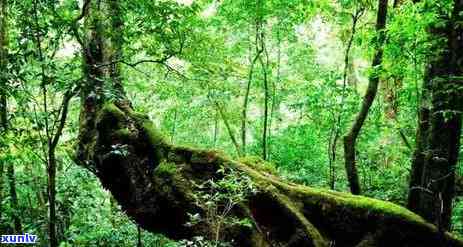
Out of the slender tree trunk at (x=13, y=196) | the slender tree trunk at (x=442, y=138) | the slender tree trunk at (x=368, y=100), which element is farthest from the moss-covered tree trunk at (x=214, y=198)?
the slender tree trunk at (x=13, y=196)

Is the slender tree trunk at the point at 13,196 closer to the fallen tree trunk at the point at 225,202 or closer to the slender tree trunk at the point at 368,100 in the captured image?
the fallen tree trunk at the point at 225,202

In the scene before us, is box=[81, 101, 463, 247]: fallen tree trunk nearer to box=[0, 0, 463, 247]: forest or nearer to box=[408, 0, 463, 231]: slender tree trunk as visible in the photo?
box=[0, 0, 463, 247]: forest

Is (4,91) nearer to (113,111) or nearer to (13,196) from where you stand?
(113,111)

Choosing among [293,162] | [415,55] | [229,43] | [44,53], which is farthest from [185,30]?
[229,43]

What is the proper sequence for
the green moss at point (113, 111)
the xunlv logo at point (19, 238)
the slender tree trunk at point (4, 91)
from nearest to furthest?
the slender tree trunk at point (4, 91), the green moss at point (113, 111), the xunlv logo at point (19, 238)

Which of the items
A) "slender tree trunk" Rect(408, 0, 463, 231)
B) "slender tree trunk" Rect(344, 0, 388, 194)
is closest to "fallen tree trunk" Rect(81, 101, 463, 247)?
"slender tree trunk" Rect(408, 0, 463, 231)

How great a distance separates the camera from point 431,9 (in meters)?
6.44

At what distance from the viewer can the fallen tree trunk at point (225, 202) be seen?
667 centimetres

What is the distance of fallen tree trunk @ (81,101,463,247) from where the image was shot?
6.67 metres

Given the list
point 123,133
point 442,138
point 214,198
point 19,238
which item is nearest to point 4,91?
point 123,133

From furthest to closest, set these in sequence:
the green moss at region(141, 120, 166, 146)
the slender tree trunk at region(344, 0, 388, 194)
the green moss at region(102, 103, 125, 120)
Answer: the green moss at region(102, 103, 125, 120), the green moss at region(141, 120, 166, 146), the slender tree trunk at region(344, 0, 388, 194)

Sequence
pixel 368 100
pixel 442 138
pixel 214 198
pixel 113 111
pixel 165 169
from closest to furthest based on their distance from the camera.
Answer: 1. pixel 214 198
2. pixel 442 138
3. pixel 165 169
4. pixel 368 100
5. pixel 113 111

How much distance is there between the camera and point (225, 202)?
691 cm

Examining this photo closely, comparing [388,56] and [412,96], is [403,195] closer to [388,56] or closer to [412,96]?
[412,96]
